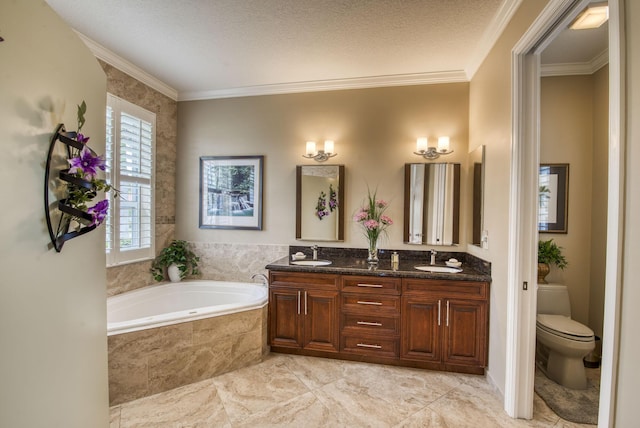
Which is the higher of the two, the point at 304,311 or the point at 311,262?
the point at 311,262

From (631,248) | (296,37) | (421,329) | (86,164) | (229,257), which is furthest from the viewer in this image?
(229,257)

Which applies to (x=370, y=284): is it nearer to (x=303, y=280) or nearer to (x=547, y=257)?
(x=303, y=280)

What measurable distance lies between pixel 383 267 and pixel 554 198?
1894 millimetres

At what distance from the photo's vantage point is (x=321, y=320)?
8.80 ft

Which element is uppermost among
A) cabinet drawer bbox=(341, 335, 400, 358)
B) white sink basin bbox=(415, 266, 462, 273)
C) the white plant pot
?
white sink basin bbox=(415, 266, 462, 273)

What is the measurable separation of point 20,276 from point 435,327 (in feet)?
8.73

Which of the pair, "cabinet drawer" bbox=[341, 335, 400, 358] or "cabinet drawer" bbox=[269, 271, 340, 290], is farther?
"cabinet drawer" bbox=[269, 271, 340, 290]

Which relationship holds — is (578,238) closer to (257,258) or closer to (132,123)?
(257,258)

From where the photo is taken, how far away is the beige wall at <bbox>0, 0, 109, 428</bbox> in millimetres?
871

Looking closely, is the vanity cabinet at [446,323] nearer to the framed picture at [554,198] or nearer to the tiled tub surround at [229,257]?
the framed picture at [554,198]

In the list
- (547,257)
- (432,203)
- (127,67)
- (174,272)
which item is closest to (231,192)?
(174,272)

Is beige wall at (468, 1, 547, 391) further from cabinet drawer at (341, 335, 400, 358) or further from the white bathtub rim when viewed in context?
the white bathtub rim

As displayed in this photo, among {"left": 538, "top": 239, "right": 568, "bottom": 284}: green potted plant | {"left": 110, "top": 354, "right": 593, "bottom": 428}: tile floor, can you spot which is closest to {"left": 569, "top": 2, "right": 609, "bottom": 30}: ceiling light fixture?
{"left": 538, "top": 239, "right": 568, "bottom": 284}: green potted plant

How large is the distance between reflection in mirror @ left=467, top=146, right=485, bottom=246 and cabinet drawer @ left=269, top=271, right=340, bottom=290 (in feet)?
4.49
